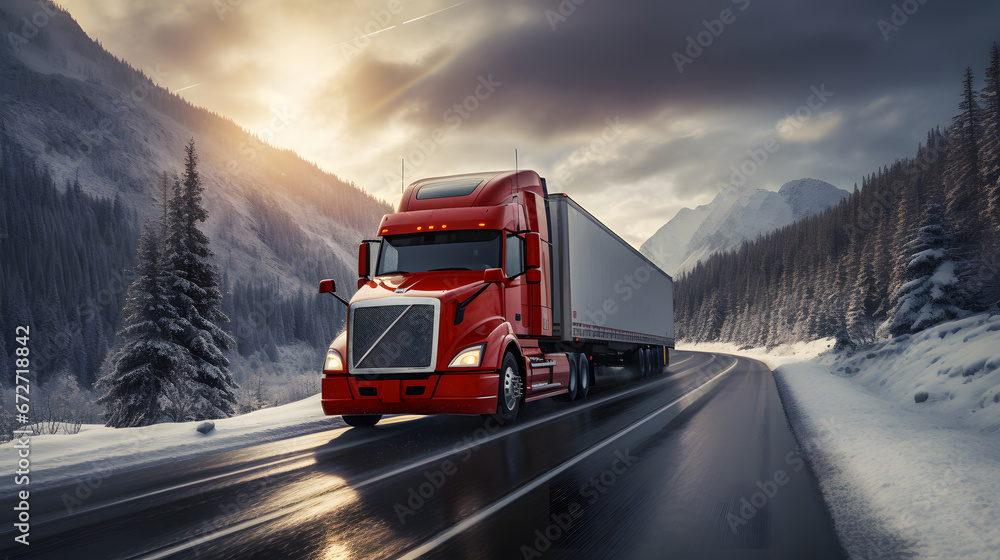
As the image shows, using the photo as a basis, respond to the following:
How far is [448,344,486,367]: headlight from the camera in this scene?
28.2 feet

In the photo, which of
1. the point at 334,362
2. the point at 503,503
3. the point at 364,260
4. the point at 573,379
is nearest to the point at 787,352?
the point at 573,379

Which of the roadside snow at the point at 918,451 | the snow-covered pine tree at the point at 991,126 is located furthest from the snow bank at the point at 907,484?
the snow-covered pine tree at the point at 991,126

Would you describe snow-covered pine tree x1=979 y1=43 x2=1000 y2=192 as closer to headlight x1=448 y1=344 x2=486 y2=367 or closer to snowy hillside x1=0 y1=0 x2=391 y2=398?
headlight x1=448 y1=344 x2=486 y2=367

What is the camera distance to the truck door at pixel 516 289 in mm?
10211

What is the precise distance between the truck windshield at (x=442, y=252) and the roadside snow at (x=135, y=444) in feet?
11.0

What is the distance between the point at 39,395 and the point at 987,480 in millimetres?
77950

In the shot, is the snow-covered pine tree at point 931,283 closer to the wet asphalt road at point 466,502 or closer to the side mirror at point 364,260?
the wet asphalt road at point 466,502

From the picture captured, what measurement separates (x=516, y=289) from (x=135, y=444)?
6.53 m

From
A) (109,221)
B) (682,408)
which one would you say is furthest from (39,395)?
(682,408)

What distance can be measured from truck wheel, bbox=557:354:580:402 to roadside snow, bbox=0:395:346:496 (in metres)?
5.94

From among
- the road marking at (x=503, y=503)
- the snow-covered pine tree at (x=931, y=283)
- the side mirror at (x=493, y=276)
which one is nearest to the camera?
Result: the road marking at (x=503, y=503)

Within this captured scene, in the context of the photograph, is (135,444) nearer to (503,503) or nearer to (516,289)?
(503,503)

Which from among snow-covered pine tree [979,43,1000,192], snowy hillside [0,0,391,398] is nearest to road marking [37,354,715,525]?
snowy hillside [0,0,391,398]

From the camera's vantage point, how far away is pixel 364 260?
34.4 feet
